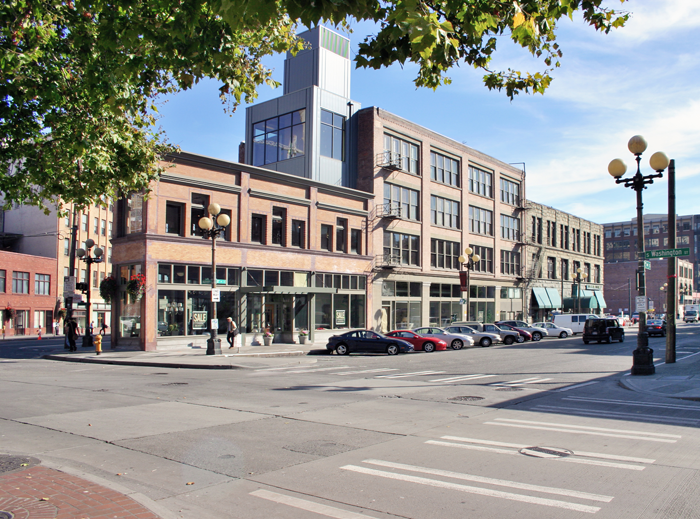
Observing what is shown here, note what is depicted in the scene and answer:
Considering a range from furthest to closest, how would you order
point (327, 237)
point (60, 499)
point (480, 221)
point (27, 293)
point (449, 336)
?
1. point (27, 293)
2. point (480, 221)
3. point (327, 237)
4. point (449, 336)
5. point (60, 499)

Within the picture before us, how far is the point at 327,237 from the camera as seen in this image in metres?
36.8

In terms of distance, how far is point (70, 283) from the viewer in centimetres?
3088

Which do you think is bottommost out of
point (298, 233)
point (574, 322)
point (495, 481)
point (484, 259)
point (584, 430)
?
point (574, 322)

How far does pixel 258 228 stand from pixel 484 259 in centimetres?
2658

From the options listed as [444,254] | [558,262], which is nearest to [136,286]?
[444,254]

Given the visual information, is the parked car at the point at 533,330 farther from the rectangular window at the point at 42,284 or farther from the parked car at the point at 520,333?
the rectangular window at the point at 42,284

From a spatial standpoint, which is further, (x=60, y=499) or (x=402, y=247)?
(x=402, y=247)

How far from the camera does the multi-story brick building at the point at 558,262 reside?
58.9 meters

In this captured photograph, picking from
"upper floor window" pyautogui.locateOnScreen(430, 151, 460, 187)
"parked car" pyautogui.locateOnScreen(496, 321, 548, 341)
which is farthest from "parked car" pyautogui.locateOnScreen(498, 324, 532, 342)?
"upper floor window" pyautogui.locateOnScreen(430, 151, 460, 187)

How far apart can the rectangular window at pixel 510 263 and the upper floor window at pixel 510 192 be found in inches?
203

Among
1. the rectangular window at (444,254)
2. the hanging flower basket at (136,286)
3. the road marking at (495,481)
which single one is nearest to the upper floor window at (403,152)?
the rectangular window at (444,254)

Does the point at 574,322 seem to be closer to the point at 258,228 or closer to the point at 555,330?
the point at 555,330

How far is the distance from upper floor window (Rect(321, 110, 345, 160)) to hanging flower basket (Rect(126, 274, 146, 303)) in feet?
54.5

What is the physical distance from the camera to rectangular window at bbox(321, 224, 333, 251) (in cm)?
3647
